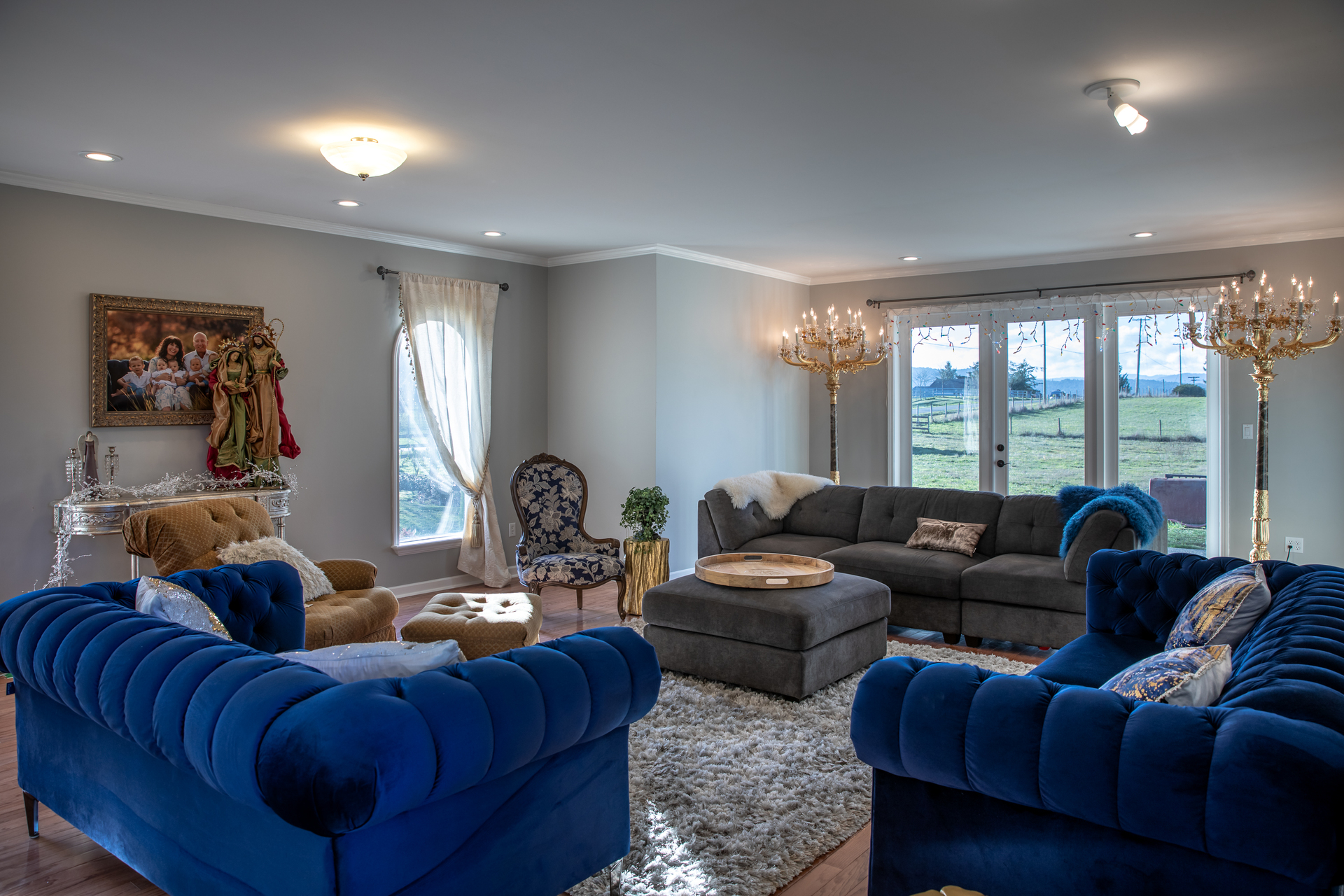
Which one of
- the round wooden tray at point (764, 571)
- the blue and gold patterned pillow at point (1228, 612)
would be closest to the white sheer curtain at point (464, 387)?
the round wooden tray at point (764, 571)

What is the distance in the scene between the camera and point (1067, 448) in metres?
6.88

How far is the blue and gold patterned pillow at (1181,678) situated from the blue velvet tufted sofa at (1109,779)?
5cm

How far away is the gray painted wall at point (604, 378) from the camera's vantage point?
253 inches

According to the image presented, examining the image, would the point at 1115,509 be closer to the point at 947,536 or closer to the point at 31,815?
the point at 947,536

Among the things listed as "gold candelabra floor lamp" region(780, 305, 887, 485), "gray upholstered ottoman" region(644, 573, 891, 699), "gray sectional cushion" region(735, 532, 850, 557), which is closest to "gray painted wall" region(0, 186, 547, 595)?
"gray sectional cushion" region(735, 532, 850, 557)

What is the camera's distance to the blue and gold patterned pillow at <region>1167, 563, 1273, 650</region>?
2.40 meters

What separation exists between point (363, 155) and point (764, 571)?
2.66 meters

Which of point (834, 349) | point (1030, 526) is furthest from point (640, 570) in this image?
point (834, 349)

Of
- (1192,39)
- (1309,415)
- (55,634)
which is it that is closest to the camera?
(55,634)

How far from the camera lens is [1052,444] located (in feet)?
22.8

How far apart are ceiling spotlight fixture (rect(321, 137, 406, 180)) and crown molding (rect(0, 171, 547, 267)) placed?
1690mm

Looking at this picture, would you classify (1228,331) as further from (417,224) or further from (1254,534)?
(417,224)

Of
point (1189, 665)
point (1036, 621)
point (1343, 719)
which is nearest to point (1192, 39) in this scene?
point (1189, 665)

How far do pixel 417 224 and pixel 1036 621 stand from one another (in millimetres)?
4419
